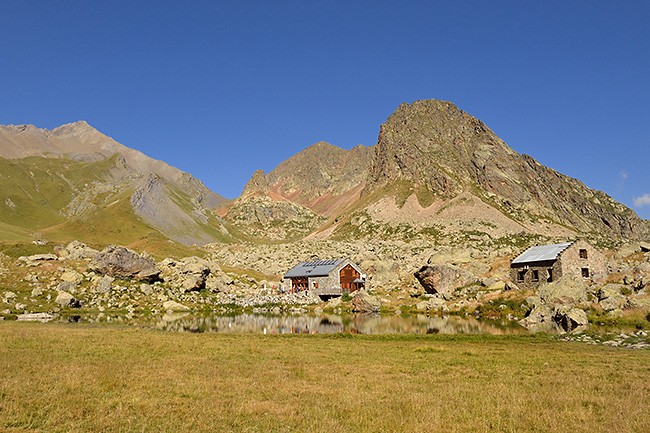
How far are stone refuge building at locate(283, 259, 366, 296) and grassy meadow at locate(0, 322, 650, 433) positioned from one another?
49989 millimetres

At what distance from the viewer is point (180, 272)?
252ft

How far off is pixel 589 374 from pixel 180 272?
229ft

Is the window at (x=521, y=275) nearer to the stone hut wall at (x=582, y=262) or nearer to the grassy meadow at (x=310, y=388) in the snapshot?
the stone hut wall at (x=582, y=262)

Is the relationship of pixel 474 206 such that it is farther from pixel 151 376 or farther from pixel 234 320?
pixel 151 376

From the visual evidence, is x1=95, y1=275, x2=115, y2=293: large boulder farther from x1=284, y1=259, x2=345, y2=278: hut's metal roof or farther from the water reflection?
x1=284, y1=259, x2=345, y2=278: hut's metal roof

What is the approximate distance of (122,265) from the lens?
6750cm

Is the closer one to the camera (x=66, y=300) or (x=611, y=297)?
(x=611, y=297)

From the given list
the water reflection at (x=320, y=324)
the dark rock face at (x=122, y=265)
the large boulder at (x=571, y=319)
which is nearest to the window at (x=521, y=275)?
the water reflection at (x=320, y=324)

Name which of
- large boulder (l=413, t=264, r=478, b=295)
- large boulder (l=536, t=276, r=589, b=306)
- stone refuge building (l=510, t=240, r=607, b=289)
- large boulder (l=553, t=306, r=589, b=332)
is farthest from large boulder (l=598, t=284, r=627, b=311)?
large boulder (l=413, t=264, r=478, b=295)

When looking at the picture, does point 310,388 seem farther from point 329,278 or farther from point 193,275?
point 193,275

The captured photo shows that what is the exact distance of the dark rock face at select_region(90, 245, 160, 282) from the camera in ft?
220

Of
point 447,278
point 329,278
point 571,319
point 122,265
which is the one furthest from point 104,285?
point 571,319

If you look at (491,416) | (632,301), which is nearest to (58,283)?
(491,416)

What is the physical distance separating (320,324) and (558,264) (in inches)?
1393
